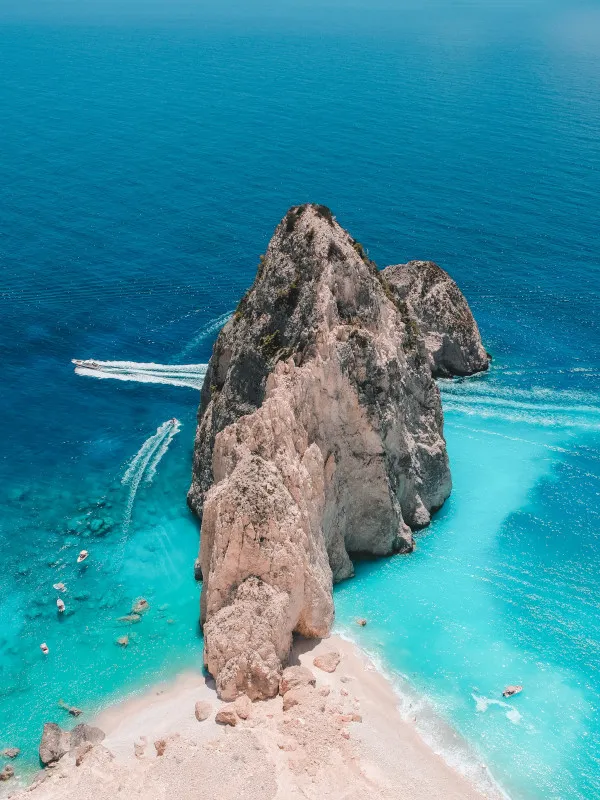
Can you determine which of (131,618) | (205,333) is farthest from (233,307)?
(131,618)

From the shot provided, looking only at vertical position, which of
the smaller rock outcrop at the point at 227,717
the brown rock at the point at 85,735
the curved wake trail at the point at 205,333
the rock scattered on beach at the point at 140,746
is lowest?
the brown rock at the point at 85,735

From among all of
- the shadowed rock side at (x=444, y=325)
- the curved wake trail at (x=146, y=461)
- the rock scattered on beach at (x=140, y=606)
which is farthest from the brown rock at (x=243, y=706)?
the shadowed rock side at (x=444, y=325)

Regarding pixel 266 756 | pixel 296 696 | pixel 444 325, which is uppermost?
pixel 444 325

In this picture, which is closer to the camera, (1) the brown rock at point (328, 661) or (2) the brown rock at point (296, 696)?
(2) the brown rock at point (296, 696)

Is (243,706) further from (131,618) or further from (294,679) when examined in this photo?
(131,618)

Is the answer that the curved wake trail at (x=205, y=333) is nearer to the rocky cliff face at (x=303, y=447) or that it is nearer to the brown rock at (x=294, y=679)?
the rocky cliff face at (x=303, y=447)

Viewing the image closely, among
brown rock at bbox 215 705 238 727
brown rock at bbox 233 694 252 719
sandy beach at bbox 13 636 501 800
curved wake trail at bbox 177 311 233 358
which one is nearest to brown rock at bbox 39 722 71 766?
sandy beach at bbox 13 636 501 800

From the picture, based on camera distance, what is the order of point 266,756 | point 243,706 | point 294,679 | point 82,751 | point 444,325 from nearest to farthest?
1. point 266,756
2. point 82,751
3. point 243,706
4. point 294,679
5. point 444,325
